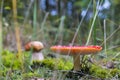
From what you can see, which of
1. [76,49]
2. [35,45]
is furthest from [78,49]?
[35,45]

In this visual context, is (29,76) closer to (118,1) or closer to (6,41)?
(6,41)

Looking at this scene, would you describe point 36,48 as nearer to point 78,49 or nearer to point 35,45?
point 35,45

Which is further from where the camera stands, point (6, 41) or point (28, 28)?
point (28, 28)

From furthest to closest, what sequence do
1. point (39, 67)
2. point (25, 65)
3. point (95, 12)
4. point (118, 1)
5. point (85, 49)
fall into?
point (118, 1)
point (39, 67)
point (25, 65)
point (95, 12)
point (85, 49)

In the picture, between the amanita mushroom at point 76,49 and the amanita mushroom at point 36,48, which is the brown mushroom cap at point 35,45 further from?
the amanita mushroom at point 76,49

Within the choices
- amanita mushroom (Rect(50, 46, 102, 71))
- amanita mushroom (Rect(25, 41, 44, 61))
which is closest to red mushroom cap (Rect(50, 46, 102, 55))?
amanita mushroom (Rect(50, 46, 102, 71))

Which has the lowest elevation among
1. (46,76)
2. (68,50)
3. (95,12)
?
(46,76)

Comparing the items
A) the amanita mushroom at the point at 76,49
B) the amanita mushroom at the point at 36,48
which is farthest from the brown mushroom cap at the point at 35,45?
the amanita mushroom at the point at 76,49

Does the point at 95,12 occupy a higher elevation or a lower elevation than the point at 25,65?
higher

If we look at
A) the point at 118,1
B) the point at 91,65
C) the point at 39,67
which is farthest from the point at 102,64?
the point at 118,1

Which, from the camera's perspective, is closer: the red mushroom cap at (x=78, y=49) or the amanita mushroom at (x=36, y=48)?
the red mushroom cap at (x=78, y=49)

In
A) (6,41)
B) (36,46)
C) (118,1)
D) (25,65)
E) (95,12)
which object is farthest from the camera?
(118,1)
